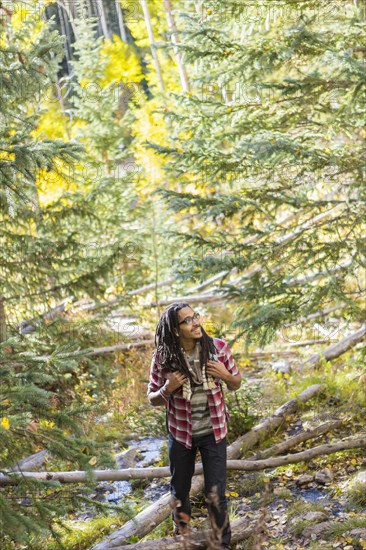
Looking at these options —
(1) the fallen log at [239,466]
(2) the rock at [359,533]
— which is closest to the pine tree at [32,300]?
(1) the fallen log at [239,466]

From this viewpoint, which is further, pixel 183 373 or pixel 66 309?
pixel 66 309

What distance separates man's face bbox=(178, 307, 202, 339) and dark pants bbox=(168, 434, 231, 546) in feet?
2.19

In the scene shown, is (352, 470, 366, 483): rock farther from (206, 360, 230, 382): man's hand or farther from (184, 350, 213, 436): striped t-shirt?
(206, 360, 230, 382): man's hand

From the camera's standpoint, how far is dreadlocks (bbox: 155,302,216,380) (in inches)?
164

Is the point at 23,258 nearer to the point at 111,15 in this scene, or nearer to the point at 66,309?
the point at 66,309

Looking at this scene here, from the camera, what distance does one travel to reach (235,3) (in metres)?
6.62

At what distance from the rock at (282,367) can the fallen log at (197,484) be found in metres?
1.69

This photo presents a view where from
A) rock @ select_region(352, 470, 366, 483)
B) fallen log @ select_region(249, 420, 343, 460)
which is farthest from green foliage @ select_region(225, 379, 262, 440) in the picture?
rock @ select_region(352, 470, 366, 483)

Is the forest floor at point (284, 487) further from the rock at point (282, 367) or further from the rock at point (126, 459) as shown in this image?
the rock at point (282, 367)

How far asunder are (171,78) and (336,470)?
22.9 metres

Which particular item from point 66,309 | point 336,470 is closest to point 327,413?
point 336,470

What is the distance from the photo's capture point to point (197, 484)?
5.55 metres

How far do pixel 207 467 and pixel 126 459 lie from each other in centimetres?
283

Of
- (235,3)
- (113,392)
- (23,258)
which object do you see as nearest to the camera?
(235,3)
